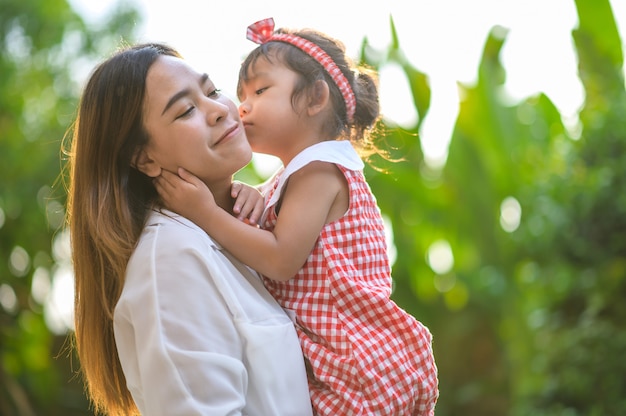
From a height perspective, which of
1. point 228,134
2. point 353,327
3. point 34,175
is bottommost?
point 34,175

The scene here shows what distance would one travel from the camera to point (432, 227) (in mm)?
5289

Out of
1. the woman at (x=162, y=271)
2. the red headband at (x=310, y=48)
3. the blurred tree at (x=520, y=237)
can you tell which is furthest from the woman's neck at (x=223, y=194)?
the blurred tree at (x=520, y=237)

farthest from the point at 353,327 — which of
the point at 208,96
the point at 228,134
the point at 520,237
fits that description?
the point at 520,237

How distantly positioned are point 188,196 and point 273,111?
33cm

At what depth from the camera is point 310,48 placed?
197cm

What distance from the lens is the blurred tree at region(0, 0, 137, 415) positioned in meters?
Answer: 6.21

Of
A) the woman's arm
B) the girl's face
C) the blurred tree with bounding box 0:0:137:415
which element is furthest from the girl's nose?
the blurred tree with bounding box 0:0:137:415

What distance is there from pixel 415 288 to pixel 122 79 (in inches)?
152

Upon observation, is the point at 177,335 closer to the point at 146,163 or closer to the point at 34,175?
the point at 146,163

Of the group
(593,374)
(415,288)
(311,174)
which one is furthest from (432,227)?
(311,174)

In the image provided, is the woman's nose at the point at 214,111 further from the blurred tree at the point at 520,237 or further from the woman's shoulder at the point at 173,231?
the blurred tree at the point at 520,237

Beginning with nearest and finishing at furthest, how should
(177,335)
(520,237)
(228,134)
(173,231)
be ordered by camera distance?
(177,335) < (173,231) < (228,134) < (520,237)

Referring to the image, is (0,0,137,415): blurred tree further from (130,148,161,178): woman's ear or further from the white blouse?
the white blouse

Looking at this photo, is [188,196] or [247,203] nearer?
[188,196]
